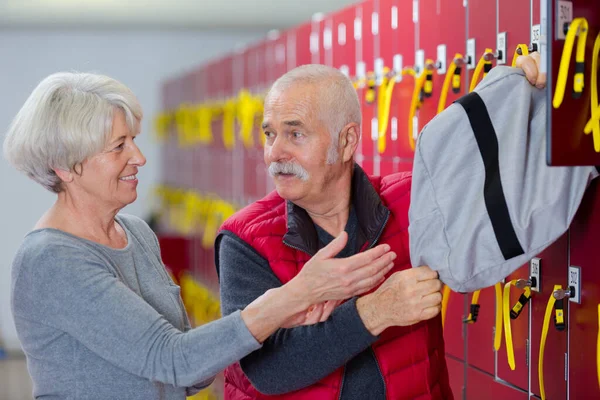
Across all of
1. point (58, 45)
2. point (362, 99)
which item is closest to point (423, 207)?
point (362, 99)

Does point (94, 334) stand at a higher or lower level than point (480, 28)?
lower

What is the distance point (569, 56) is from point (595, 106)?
140mm

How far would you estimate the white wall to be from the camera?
32.8ft

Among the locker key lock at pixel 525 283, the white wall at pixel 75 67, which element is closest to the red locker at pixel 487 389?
the locker key lock at pixel 525 283

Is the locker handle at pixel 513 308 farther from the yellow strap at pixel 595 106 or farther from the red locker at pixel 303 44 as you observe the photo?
the red locker at pixel 303 44

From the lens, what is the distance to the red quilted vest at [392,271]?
2035 millimetres

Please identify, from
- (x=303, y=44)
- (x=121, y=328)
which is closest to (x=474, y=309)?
(x=121, y=328)

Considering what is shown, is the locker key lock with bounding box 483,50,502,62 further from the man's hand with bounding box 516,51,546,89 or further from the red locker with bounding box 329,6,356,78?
the red locker with bounding box 329,6,356,78

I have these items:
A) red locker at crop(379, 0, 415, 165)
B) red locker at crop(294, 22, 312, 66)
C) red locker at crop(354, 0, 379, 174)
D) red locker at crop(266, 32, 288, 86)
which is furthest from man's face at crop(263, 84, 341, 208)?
red locker at crop(266, 32, 288, 86)

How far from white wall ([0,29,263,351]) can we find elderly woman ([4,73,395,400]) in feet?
26.6

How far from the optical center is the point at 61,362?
1827 mm

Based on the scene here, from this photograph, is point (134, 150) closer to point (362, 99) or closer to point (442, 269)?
point (442, 269)

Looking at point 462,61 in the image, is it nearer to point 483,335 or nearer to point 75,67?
point 483,335

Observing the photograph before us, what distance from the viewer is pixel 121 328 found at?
1764 mm
